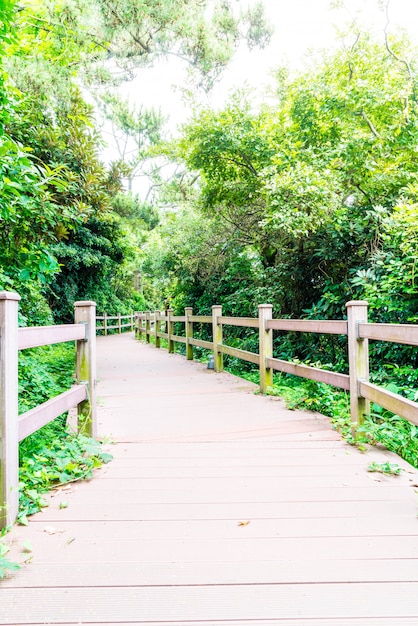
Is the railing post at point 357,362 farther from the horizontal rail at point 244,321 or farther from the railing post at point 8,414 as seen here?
the railing post at point 8,414

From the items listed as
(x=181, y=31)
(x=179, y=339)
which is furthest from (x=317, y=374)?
(x=181, y=31)

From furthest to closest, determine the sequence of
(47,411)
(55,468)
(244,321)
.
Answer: (244,321), (55,468), (47,411)

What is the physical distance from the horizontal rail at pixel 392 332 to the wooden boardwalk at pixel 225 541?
2.44 feet

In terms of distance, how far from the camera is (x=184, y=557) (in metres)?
1.70

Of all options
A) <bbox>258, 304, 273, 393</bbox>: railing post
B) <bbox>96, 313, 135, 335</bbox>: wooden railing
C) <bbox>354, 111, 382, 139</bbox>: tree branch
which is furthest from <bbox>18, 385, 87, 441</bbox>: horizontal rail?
<bbox>96, 313, 135, 335</bbox>: wooden railing

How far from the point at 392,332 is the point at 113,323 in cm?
2232

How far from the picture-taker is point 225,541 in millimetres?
1813

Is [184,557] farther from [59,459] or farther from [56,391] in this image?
[56,391]

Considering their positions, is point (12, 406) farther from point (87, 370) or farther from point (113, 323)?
point (113, 323)

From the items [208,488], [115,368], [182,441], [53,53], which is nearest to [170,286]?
[115,368]

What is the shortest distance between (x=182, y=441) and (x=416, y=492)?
159 cm

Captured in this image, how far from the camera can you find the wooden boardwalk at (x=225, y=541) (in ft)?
4.60

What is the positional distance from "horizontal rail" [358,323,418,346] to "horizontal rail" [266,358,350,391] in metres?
0.38

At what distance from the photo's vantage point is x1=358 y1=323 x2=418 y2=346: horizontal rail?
7.90ft
